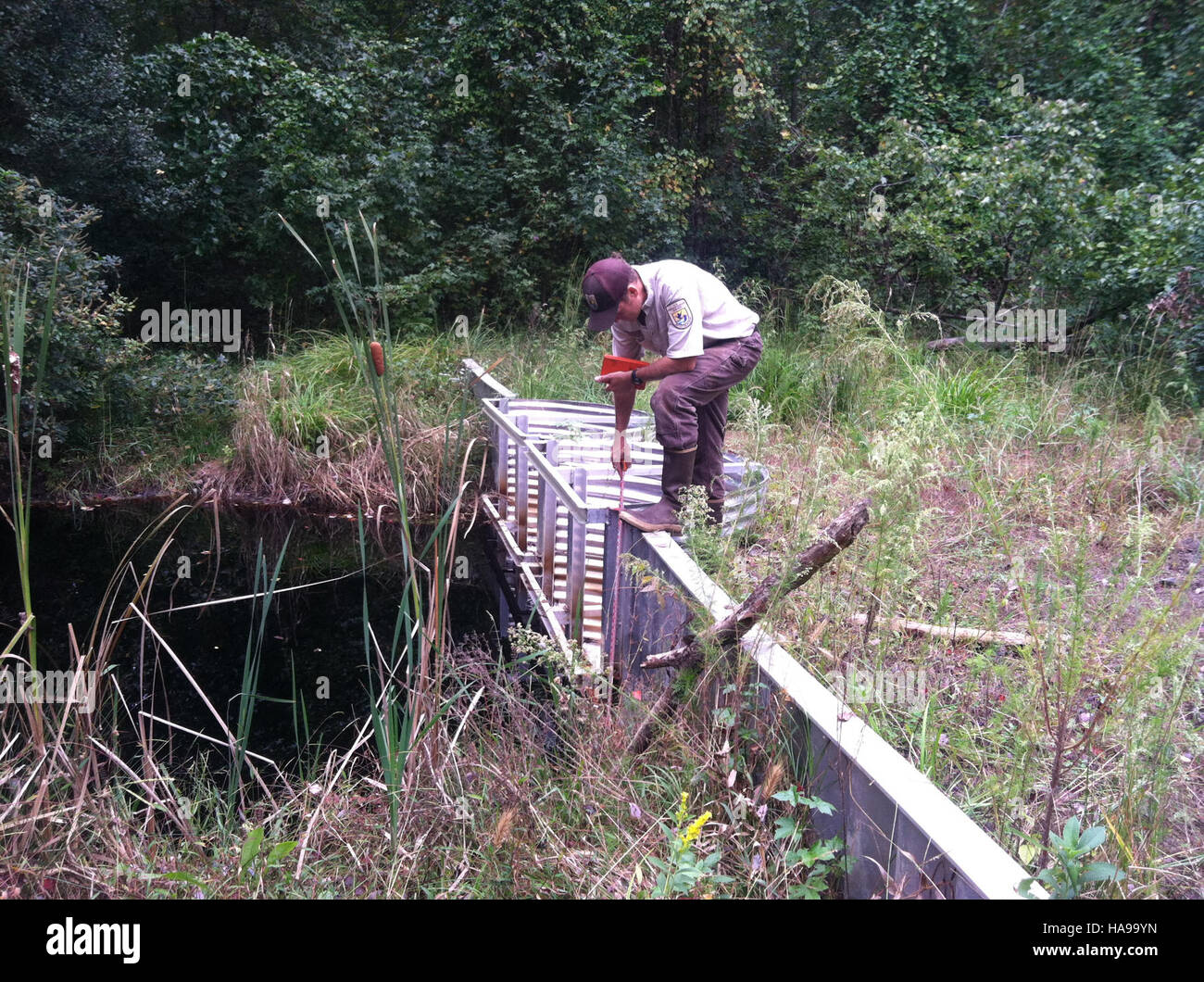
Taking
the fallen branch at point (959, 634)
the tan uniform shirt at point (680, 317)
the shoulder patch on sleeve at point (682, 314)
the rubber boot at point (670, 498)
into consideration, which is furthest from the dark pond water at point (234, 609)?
the fallen branch at point (959, 634)

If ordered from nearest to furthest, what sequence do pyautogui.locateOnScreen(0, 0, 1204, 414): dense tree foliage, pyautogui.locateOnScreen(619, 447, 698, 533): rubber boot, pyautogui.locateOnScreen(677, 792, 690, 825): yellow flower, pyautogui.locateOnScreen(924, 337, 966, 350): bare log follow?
pyautogui.locateOnScreen(677, 792, 690, 825): yellow flower < pyautogui.locateOnScreen(619, 447, 698, 533): rubber boot < pyautogui.locateOnScreen(924, 337, 966, 350): bare log < pyautogui.locateOnScreen(0, 0, 1204, 414): dense tree foliage

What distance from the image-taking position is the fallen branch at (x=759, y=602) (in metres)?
2.24

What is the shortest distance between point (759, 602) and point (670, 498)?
2.08m

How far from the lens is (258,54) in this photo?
10875mm

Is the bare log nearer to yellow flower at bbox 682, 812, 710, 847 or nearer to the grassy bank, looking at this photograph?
the grassy bank

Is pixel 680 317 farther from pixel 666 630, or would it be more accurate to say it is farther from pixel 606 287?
pixel 666 630

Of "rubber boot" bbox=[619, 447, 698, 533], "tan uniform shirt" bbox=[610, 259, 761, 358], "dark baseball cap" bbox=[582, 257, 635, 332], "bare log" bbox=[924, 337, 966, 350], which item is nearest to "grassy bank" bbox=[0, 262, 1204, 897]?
"rubber boot" bbox=[619, 447, 698, 533]

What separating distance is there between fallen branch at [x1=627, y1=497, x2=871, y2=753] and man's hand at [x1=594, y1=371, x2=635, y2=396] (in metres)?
1.84

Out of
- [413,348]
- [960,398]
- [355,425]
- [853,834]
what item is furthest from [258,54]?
[853,834]

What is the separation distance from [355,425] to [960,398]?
17.1 feet

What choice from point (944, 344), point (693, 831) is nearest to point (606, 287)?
point (693, 831)

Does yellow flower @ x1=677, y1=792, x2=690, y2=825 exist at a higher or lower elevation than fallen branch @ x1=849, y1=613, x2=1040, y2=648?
lower

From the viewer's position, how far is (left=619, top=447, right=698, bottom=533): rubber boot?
4285 millimetres

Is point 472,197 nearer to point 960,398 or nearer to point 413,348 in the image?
point 413,348
